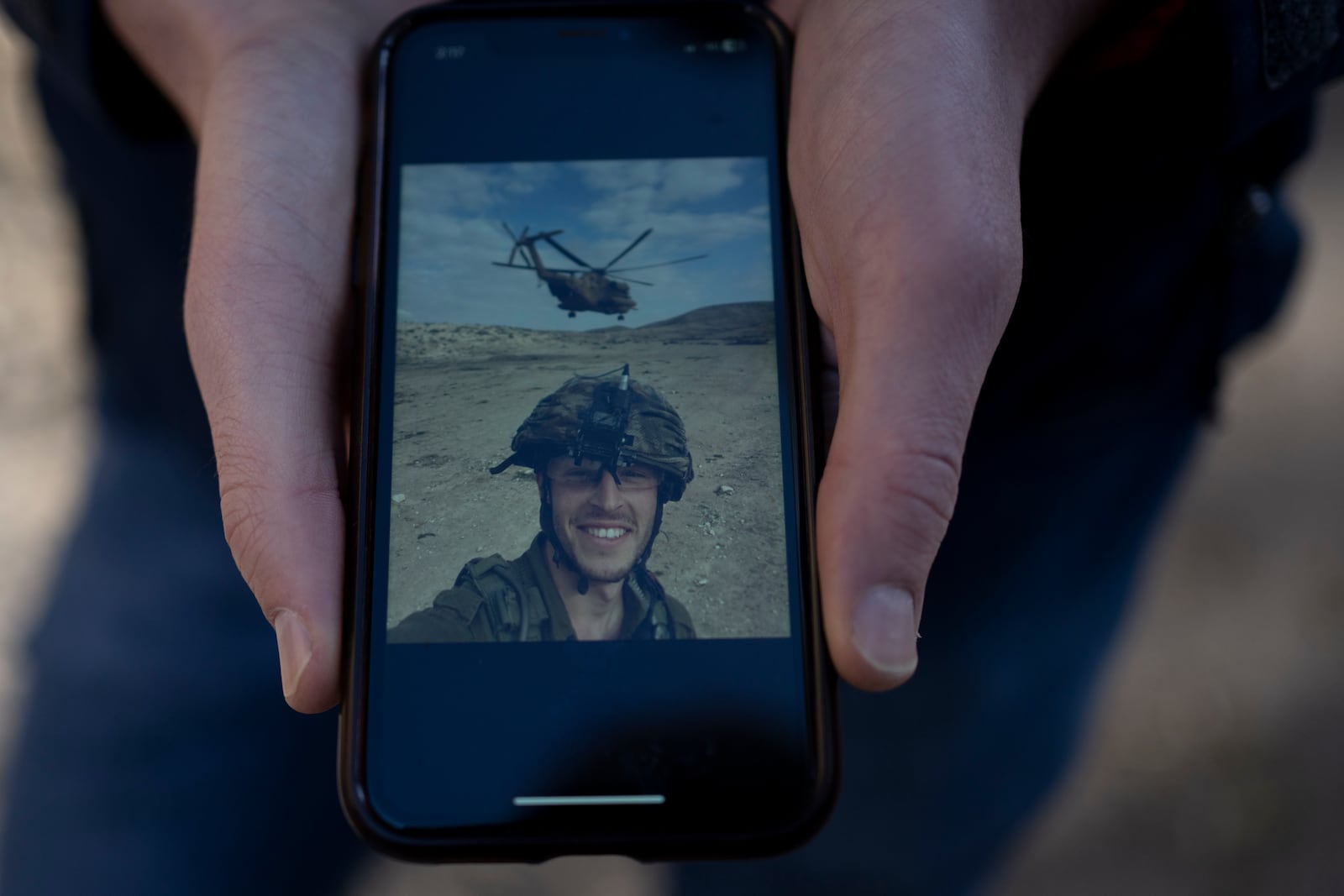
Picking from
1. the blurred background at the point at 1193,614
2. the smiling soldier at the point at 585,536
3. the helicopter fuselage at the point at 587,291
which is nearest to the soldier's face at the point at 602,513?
the smiling soldier at the point at 585,536

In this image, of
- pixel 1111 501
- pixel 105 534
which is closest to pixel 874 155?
pixel 1111 501

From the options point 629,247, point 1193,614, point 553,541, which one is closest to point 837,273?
point 629,247

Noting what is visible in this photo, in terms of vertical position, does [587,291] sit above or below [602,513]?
above

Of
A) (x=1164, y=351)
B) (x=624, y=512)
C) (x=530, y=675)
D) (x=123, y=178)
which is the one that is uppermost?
(x=123, y=178)

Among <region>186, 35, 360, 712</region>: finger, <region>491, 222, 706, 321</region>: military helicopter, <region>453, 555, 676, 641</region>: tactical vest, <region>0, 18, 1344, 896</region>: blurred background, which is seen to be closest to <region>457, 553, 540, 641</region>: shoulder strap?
<region>453, 555, 676, 641</region>: tactical vest

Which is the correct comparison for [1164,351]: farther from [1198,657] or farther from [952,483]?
[1198,657]

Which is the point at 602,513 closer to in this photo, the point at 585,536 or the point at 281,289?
the point at 585,536
